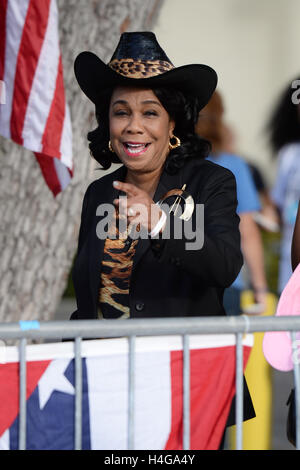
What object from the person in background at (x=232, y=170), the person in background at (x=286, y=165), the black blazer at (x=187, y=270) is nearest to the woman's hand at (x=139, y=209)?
the black blazer at (x=187, y=270)


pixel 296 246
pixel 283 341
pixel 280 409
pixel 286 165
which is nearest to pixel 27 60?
pixel 296 246

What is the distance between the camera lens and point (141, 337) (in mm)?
2332

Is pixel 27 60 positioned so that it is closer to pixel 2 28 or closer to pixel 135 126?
pixel 2 28

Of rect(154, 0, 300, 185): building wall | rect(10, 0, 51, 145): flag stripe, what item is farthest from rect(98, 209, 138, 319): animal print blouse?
rect(154, 0, 300, 185): building wall

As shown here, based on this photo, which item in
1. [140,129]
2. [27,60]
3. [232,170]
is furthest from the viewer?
[232,170]

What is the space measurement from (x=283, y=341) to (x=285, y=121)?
12.6 feet

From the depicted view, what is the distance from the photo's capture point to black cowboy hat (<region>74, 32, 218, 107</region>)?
2943mm

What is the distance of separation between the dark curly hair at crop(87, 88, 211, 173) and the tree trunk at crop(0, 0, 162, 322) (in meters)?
1.29

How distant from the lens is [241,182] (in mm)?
5148

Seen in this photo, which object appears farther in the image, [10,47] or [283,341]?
[10,47]

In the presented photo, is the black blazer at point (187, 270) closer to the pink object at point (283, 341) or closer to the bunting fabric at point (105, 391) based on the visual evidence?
the pink object at point (283, 341)

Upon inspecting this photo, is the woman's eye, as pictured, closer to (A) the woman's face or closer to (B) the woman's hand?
(A) the woman's face

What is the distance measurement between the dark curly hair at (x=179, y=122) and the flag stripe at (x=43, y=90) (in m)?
0.67

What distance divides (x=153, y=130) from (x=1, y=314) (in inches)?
72.8
